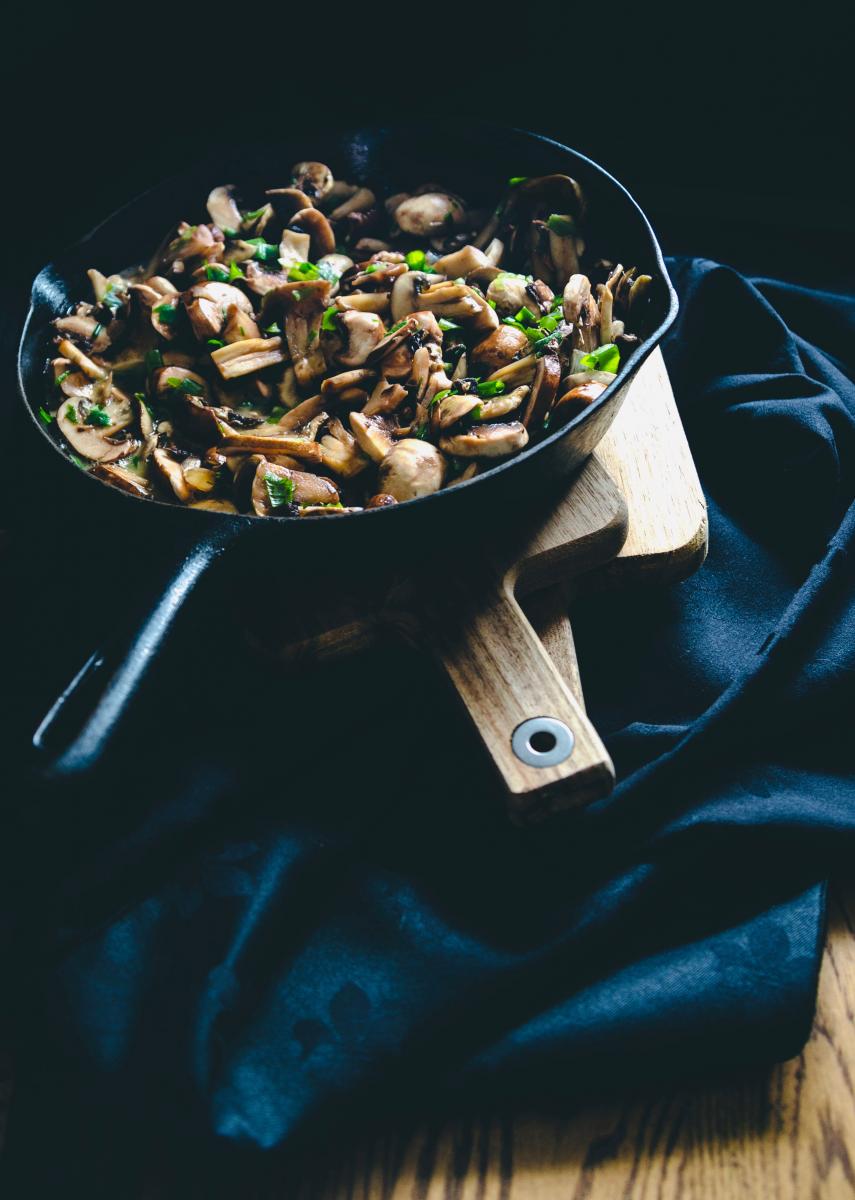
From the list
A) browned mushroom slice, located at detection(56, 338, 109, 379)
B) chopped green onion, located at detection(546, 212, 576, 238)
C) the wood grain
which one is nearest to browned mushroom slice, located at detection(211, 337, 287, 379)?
browned mushroom slice, located at detection(56, 338, 109, 379)

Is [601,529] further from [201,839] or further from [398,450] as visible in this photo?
[201,839]

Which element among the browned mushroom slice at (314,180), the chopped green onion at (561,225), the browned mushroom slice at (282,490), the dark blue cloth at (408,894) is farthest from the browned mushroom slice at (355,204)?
the dark blue cloth at (408,894)

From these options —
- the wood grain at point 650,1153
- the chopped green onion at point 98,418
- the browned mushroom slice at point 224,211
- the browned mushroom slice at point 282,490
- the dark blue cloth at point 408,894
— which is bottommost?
the wood grain at point 650,1153

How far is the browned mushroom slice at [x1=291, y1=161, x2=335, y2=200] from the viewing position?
6.83ft

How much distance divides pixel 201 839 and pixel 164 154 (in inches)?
76.6

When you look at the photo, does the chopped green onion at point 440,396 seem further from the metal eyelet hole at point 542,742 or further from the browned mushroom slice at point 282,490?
the metal eyelet hole at point 542,742

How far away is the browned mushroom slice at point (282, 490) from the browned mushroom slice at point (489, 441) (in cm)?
22

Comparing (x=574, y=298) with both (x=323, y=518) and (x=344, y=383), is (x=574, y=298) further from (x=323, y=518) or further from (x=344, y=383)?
(x=323, y=518)

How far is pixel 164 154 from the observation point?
8.39ft

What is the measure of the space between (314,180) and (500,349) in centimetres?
78

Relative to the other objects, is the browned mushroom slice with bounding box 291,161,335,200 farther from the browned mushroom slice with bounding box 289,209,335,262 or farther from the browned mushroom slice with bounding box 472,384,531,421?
the browned mushroom slice with bounding box 472,384,531,421

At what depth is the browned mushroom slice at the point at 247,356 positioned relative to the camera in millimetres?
1683

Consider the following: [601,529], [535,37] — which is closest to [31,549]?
[601,529]

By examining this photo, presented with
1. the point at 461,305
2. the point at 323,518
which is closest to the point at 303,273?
the point at 461,305
